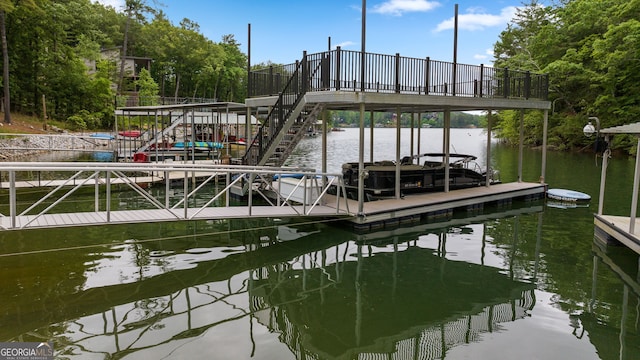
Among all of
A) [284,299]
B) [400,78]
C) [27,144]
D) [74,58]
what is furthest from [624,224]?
[74,58]

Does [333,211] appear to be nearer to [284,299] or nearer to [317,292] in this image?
→ [317,292]

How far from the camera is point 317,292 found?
28.4ft

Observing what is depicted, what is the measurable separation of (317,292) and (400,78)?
7.11 m

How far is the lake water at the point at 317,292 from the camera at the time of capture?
21.5ft

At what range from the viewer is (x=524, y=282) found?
30.5 ft

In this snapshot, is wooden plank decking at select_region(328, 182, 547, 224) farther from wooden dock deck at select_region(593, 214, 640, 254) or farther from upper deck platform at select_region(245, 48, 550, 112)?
wooden dock deck at select_region(593, 214, 640, 254)

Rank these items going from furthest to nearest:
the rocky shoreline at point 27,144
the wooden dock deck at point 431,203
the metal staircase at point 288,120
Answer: the rocky shoreline at point 27,144, the wooden dock deck at point 431,203, the metal staircase at point 288,120

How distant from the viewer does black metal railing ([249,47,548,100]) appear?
39.5 feet

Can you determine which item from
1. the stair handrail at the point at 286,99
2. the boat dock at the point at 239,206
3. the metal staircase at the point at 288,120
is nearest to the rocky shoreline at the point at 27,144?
the boat dock at the point at 239,206

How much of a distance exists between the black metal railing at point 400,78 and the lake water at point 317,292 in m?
4.02

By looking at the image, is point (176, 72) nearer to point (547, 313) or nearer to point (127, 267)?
point (127, 267)

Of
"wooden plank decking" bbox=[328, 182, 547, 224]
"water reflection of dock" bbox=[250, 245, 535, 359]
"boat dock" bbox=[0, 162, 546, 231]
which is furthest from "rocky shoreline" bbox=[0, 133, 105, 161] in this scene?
"water reflection of dock" bbox=[250, 245, 535, 359]

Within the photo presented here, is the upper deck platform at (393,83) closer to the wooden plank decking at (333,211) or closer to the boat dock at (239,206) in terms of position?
the boat dock at (239,206)

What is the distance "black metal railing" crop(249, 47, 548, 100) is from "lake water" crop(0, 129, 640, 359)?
4.02 meters
